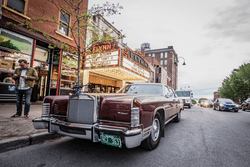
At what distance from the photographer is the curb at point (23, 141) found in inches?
97.7

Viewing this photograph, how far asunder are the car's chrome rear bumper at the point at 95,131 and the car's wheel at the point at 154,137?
1.95 ft

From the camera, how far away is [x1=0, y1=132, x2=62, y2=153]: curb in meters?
2.48

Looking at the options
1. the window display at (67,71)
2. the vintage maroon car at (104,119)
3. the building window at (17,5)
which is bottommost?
the vintage maroon car at (104,119)

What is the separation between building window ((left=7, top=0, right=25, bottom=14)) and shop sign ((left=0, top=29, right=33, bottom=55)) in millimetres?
1474

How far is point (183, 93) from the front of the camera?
55.6 ft

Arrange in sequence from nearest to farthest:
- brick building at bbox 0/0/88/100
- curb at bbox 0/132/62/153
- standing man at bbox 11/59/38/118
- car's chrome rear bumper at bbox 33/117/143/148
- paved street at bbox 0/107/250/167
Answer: car's chrome rear bumper at bbox 33/117/143/148, paved street at bbox 0/107/250/167, curb at bbox 0/132/62/153, standing man at bbox 11/59/38/118, brick building at bbox 0/0/88/100

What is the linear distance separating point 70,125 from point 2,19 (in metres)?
7.96

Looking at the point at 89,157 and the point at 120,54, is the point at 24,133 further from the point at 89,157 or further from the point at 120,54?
the point at 120,54

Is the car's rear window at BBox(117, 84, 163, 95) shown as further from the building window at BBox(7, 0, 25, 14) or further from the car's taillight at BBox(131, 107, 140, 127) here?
the building window at BBox(7, 0, 25, 14)

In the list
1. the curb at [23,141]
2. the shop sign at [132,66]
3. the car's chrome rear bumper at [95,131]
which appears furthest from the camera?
the shop sign at [132,66]

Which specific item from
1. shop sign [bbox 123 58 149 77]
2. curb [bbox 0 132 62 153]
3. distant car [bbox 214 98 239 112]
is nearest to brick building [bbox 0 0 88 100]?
curb [bbox 0 132 62 153]

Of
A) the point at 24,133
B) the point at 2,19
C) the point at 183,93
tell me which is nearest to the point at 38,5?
the point at 2,19

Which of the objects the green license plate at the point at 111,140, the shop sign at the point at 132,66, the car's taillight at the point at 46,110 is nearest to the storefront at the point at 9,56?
the car's taillight at the point at 46,110

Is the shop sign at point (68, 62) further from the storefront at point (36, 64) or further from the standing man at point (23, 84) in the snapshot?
the standing man at point (23, 84)
